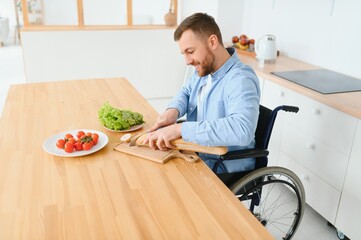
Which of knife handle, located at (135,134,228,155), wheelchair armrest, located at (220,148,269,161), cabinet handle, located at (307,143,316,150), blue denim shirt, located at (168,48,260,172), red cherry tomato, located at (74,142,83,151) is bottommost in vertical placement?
cabinet handle, located at (307,143,316,150)

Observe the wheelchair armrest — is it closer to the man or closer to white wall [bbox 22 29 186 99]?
the man

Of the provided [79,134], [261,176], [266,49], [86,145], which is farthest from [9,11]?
[261,176]

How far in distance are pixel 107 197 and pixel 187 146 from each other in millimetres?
378

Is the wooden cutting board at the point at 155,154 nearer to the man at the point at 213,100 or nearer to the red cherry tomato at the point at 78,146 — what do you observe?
the man at the point at 213,100

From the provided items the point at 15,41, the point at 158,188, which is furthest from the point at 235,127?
the point at 15,41

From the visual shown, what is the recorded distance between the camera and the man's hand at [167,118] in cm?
158

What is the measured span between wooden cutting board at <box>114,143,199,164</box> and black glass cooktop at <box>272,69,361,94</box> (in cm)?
114

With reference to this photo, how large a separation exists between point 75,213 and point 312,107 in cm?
158

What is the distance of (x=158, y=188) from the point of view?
3.71 feet

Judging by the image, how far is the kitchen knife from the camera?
1.28m

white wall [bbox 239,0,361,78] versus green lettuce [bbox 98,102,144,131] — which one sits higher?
white wall [bbox 239,0,361,78]

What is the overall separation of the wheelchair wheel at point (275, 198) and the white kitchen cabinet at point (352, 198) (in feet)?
0.84

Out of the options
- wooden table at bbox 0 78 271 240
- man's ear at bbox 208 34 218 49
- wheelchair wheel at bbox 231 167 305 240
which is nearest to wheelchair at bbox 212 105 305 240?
wheelchair wheel at bbox 231 167 305 240

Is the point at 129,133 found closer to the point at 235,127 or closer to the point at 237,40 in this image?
the point at 235,127
